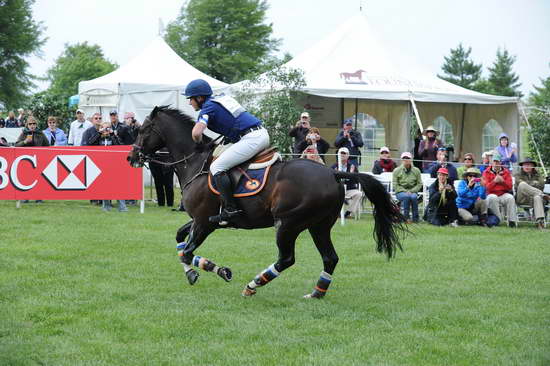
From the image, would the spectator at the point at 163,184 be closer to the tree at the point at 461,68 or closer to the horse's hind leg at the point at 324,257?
the horse's hind leg at the point at 324,257

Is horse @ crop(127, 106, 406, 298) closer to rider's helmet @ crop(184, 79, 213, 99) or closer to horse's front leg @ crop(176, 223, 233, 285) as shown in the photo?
horse's front leg @ crop(176, 223, 233, 285)

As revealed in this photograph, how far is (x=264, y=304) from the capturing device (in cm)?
759

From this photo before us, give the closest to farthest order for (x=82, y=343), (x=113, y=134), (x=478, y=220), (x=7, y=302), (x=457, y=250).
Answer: (x=82, y=343)
(x=7, y=302)
(x=457, y=250)
(x=478, y=220)
(x=113, y=134)

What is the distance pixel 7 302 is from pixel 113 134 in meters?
9.59

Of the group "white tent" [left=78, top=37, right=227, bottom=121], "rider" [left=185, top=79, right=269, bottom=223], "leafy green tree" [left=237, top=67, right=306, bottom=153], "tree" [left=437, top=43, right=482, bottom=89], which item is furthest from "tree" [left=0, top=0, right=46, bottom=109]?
"tree" [left=437, top=43, right=482, bottom=89]

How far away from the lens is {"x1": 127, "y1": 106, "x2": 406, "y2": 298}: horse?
7781mm

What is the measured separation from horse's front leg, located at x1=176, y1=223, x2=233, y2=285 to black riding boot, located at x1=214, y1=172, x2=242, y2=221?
0.34 m

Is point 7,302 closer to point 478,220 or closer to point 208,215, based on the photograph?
point 208,215

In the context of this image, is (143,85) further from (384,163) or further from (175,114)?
(175,114)

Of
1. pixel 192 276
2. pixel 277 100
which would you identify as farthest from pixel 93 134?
pixel 192 276

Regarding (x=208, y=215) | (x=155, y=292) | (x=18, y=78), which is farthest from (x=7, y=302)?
(x=18, y=78)

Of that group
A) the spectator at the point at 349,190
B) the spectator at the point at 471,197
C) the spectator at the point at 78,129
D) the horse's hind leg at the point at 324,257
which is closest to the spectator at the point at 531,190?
the spectator at the point at 471,197

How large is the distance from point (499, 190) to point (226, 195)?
8.89 m

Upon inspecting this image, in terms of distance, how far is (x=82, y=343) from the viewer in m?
5.93
